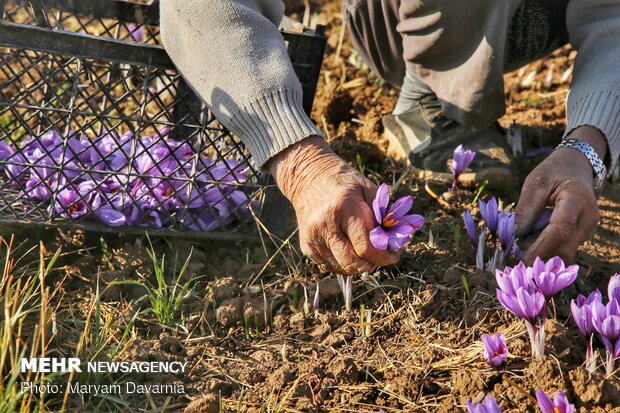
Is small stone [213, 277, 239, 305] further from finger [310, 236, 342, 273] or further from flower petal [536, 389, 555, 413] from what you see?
flower petal [536, 389, 555, 413]

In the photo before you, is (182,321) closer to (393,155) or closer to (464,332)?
(464,332)

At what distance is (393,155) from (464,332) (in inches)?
43.2

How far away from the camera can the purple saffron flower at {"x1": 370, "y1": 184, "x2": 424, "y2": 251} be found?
73.4 inches

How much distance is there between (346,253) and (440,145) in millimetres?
1159

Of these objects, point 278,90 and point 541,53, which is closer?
point 278,90

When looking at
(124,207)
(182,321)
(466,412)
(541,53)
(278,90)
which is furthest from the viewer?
(541,53)

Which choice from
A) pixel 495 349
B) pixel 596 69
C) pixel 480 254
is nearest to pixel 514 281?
pixel 495 349

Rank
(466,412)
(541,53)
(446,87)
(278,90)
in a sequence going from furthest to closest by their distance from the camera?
(541,53) → (446,87) → (278,90) → (466,412)

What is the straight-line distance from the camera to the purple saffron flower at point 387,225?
1865mm

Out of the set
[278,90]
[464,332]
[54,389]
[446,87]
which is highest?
[278,90]

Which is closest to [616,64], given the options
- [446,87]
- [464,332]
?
[446,87]

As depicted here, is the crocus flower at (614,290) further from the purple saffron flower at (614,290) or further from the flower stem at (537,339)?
the flower stem at (537,339)

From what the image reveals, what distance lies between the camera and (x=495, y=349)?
190cm

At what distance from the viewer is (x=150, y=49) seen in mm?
2270
